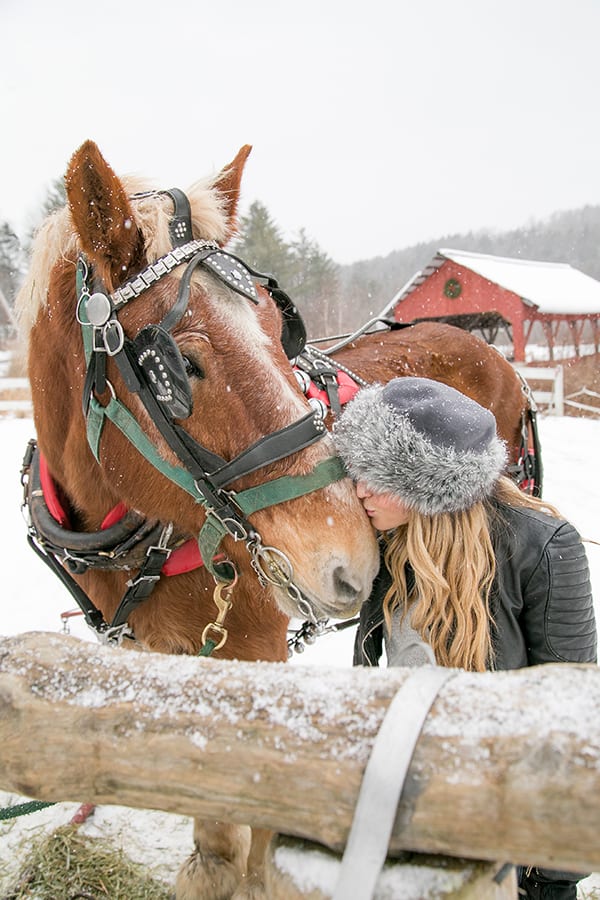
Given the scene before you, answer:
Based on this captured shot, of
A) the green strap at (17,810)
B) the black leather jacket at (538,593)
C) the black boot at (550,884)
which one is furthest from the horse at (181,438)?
the black boot at (550,884)

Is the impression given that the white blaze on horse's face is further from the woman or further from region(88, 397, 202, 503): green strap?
region(88, 397, 202, 503): green strap

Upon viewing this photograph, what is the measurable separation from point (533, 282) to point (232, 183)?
20.6 m

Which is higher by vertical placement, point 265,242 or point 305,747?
point 265,242

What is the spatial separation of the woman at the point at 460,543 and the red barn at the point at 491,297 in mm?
15874

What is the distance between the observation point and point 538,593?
65.5 inches

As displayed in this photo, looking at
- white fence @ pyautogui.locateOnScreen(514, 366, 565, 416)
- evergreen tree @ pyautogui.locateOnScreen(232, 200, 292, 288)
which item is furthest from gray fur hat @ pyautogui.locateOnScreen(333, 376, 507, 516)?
evergreen tree @ pyautogui.locateOnScreen(232, 200, 292, 288)

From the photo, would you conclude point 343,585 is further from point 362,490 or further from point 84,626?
point 84,626

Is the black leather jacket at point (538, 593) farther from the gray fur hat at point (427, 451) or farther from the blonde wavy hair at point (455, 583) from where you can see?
the gray fur hat at point (427, 451)

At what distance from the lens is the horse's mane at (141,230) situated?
5.99 feet

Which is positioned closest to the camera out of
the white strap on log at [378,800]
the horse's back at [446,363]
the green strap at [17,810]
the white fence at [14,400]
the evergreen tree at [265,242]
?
the white strap on log at [378,800]

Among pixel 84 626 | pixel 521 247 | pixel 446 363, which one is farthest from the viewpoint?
pixel 521 247

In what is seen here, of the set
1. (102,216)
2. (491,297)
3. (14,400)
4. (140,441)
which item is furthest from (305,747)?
(491,297)

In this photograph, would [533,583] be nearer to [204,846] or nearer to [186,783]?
[186,783]

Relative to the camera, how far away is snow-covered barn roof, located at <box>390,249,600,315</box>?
58.3 feet
